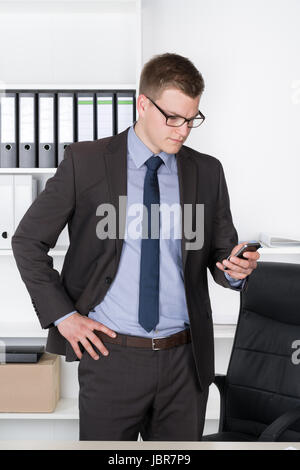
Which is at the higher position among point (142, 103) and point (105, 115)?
point (105, 115)

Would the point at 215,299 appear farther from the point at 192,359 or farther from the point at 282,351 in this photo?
the point at 192,359

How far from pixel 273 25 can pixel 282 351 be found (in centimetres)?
151

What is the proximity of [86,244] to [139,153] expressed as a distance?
29 centimetres

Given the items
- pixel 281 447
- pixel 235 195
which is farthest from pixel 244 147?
pixel 281 447

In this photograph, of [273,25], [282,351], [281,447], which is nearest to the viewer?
[281,447]

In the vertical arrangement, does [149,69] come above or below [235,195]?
above

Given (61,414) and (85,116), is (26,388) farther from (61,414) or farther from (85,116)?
(85,116)

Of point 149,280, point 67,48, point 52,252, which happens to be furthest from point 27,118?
point 149,280

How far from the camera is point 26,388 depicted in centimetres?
252

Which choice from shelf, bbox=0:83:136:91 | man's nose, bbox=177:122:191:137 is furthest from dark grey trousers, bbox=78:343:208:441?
shelf, bbox=0:83:136:91

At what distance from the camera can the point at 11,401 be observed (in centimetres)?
252

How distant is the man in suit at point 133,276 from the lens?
1517 millimetres

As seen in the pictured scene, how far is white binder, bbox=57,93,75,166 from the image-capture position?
2424 millimetres

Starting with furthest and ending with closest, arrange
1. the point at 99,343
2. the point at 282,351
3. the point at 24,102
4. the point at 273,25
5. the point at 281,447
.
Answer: the point at 273,25, the point at 24,102, the point at 282,351, the point at 99,343, the point at 281,447
